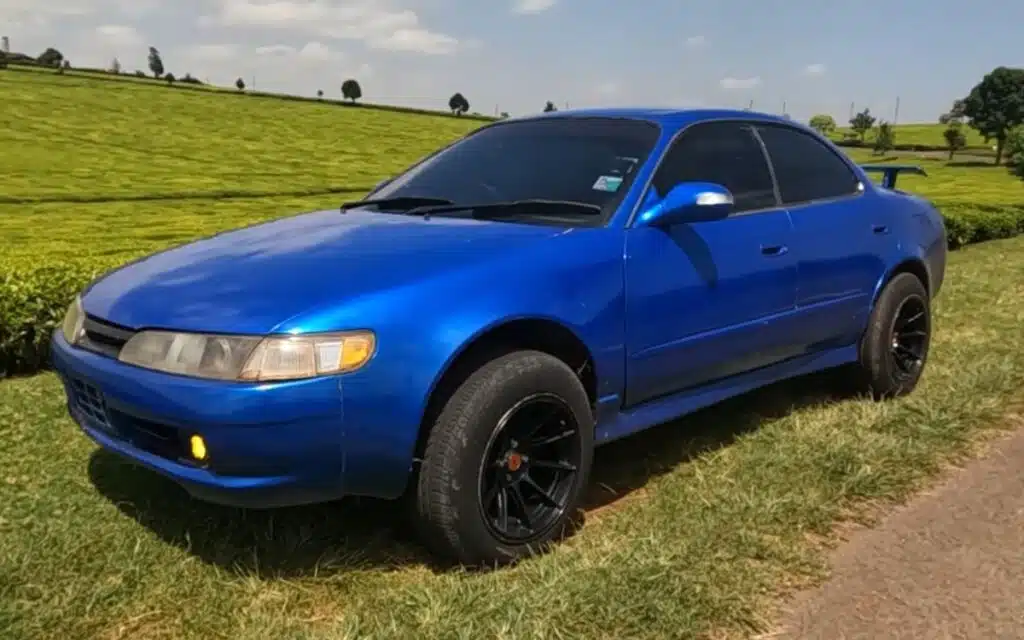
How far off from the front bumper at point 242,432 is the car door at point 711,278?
1206 mm

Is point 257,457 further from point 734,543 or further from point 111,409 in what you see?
point 734,543

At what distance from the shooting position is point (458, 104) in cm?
6606

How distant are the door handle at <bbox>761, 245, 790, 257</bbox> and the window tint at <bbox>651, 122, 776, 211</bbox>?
0.20 metres

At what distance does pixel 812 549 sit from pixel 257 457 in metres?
1.84

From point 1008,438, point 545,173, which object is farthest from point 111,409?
point 1008,438

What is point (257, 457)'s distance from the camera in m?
2.59

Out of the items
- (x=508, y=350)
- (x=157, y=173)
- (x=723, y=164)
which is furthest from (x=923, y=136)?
(x=508, y=350)


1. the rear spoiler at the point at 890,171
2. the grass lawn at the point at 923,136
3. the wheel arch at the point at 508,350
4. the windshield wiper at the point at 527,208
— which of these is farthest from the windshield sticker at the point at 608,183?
the grass lawn at the point at 923,136

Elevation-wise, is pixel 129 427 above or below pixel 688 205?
below

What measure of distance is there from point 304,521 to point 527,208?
139 cm

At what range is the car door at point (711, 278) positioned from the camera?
3406 mm

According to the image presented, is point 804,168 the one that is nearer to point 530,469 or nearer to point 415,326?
point 530,469

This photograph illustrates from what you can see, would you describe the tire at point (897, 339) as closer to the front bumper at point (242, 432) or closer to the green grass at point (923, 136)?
the front bumper at point (242, 432)

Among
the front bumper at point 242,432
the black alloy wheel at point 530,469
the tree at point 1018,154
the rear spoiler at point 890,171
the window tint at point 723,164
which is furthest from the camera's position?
the tree at point 1018,154
